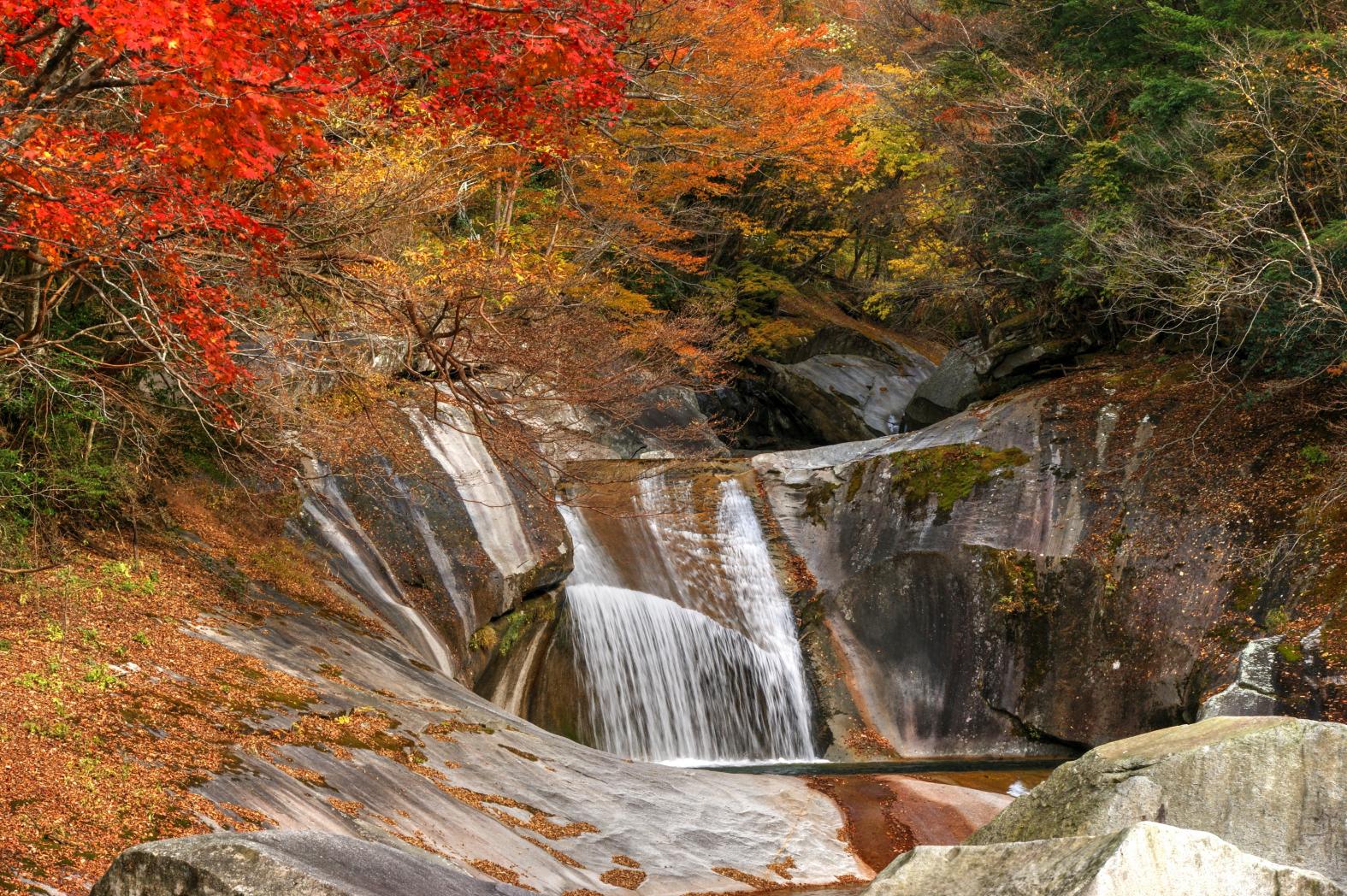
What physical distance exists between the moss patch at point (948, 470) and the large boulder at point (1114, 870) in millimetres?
13827

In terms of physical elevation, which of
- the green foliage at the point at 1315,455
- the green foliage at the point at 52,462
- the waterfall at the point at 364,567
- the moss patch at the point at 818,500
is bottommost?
the waterfall at the point at 364,567

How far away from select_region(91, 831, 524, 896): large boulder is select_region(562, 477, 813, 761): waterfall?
10893 millimetres

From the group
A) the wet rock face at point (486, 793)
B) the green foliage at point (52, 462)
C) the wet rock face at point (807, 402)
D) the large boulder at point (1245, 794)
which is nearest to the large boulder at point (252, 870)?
the wet rock face at point (486, 793)

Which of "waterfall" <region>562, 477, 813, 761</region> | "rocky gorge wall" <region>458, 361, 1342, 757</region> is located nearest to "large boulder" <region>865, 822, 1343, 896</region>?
"rocky gorge wall" <region>458, 361, 1342, 757</region>

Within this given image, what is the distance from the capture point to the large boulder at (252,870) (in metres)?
3.73

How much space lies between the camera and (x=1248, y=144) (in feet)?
51.6

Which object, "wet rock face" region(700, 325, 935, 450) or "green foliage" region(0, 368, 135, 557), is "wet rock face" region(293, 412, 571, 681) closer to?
"green foliage" region(0, 368, 135, 557)

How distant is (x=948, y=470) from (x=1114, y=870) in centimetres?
1489

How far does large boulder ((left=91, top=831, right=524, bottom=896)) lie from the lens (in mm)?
3727

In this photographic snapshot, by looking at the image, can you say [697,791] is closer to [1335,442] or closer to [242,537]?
[242,537]

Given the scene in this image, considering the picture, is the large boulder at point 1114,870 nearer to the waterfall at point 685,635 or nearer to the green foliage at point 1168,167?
the waterfall at point 685,635

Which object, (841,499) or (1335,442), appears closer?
(1335,442)

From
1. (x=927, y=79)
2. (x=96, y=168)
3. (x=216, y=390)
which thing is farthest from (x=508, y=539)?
(x=927, y=79)

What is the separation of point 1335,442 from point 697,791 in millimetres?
10652
